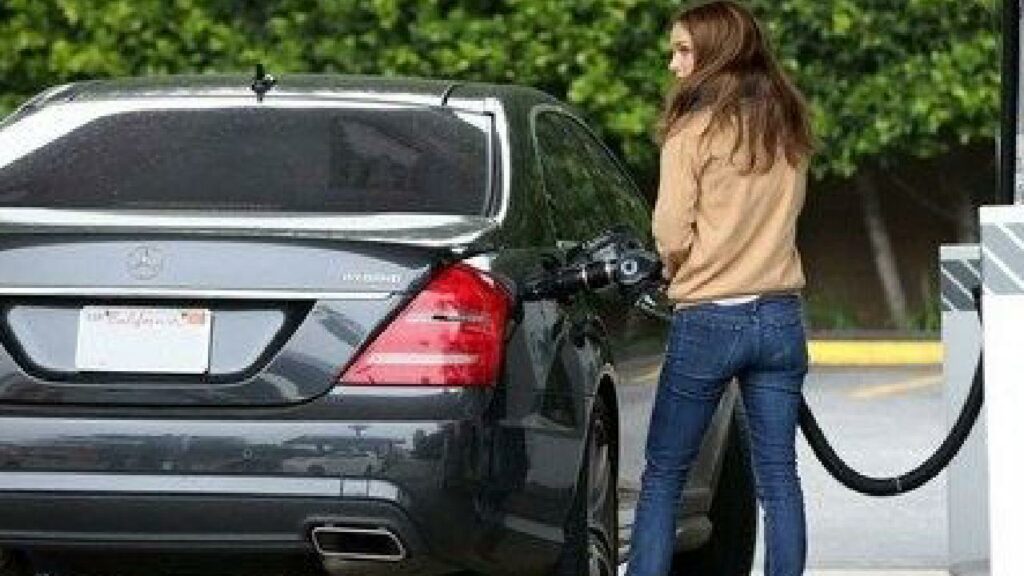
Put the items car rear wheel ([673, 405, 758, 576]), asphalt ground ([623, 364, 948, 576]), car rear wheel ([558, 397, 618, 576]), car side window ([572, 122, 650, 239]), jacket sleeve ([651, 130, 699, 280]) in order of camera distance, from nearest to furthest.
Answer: car rear wheel ([558, 397, 618, 576]) → jacket sleeve ([651, 130, 699, 280]) → car side window ([572, 122, 650, 239]) → car rear wheel ([673, 405, 758, 576]) → asphalt ground ([623, 364, 948, 576])

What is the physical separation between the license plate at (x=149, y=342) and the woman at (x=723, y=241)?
1.45m

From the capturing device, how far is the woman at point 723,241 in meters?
7.70

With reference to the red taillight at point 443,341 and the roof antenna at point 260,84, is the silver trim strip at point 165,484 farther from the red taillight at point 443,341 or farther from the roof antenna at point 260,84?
the roof antenna at point 260,84

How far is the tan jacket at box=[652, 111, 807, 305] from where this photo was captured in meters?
7.69

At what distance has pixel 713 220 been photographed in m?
7.71

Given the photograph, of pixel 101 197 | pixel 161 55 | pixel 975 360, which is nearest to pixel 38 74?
pixel 161 55

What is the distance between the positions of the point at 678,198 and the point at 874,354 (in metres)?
11.2

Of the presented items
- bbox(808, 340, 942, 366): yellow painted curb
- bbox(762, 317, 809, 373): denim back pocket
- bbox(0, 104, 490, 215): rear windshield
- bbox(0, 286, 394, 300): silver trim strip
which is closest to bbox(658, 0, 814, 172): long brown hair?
bbox(762, 317, 809, 373): denim back pocket

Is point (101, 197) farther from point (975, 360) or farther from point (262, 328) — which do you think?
point (975, 360)

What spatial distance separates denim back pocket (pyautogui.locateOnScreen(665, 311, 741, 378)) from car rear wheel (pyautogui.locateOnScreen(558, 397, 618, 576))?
24 centimetres

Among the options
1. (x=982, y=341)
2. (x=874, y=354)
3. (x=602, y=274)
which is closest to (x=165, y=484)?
(x=602, y=274)

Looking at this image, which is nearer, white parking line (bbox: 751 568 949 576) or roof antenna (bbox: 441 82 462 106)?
roof antenna (bbox: 441 82 462 106)

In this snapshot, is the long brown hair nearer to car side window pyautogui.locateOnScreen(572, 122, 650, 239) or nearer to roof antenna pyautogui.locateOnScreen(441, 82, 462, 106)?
roof antenna pyautogui.locateOnScreen(441, 82, 462, 106)

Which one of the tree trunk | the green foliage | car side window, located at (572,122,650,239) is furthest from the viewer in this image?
the tree trunk
